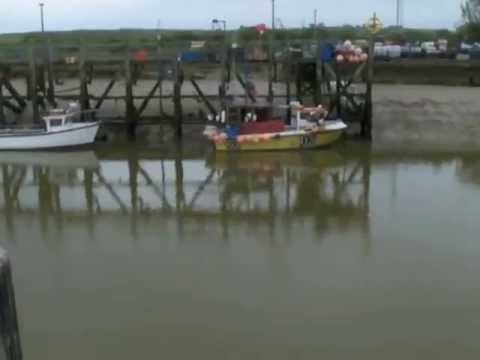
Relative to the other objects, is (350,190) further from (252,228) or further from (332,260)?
(332,260)

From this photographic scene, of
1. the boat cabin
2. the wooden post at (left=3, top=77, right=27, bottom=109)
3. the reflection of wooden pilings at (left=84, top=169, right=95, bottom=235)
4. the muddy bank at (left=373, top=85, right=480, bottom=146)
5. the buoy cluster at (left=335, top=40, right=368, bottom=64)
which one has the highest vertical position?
the buoy cluster at (left=335, top=40, right=368, bottom=64)

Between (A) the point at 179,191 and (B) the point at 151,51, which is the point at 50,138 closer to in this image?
(B) the point at 151,51

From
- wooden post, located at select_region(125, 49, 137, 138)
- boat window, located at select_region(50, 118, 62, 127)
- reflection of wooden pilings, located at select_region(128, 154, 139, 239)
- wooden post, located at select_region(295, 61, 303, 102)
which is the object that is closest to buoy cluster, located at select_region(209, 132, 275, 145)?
reflection of wooden pilings, located at select_region(128, 154, 139, 239)

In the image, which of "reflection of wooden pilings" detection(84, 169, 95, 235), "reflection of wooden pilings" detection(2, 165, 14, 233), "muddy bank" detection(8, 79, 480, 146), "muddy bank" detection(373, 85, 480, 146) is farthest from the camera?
"muddy bank" detection(8, 79, 480, 146)

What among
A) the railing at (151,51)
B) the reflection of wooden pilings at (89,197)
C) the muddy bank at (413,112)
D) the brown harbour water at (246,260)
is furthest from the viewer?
the muddy bank at (413,112)

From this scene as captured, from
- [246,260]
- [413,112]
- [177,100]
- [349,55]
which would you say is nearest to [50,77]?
[177,100]

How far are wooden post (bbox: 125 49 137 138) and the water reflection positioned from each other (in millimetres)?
2480

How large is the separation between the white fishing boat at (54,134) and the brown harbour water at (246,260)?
2119mm

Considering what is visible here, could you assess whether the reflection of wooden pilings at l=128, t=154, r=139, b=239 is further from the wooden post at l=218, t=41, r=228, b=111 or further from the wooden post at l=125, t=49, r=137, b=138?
the wooden post at l=218, t=41, r=228, b=111

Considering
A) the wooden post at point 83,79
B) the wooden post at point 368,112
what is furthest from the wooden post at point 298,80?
the wooden post at point 83,79

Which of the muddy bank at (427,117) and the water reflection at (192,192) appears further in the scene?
the muddy bank at (427,117)

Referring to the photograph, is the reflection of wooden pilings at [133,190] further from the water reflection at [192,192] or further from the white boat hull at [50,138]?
the white boat hull at [50,138]

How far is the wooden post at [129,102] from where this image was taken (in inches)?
973

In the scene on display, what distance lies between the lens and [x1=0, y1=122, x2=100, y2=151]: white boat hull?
2288 cm
